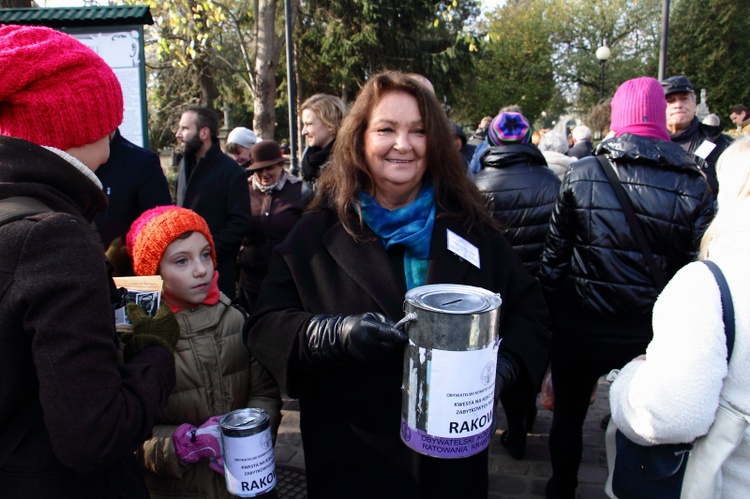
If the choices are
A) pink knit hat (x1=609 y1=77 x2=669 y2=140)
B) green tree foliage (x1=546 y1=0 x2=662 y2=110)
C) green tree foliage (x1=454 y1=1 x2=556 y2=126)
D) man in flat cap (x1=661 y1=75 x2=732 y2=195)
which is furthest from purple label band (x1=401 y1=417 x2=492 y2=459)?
green tree foliage (x1=546 y1=0 x2=662 y2=110)

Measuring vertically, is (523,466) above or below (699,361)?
below

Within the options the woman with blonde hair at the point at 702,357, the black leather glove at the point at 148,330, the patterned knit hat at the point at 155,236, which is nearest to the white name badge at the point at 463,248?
the woman with blonde hair at the point at 702,357

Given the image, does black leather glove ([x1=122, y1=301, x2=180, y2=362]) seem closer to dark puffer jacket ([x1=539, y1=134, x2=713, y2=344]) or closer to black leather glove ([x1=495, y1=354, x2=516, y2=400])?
black leather glove ([x1=495, y1=354, x2=516, y2=400])

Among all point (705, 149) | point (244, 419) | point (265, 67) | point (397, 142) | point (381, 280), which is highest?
point (265, 67)

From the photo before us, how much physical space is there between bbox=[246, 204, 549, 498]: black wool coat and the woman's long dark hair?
9cm

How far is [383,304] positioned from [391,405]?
1.10 ft

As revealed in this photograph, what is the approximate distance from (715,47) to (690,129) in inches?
1309

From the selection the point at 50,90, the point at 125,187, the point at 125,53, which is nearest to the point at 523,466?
the point at 125,187

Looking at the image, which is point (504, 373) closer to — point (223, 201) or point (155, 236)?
point (155, 236)

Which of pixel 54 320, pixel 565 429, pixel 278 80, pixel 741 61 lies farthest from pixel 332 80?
pixel 741 61

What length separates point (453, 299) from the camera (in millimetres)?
1460

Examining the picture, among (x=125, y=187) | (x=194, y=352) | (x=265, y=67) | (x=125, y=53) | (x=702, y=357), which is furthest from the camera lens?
(x=265, y=67)

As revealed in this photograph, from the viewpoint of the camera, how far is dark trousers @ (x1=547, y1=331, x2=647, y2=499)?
9.32ft

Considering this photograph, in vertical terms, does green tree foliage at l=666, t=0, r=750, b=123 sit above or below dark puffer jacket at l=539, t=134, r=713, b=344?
above
